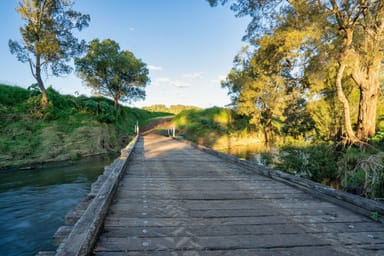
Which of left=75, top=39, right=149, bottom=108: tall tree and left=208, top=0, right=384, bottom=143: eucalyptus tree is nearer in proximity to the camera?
left=208, top=0, right=384, bottom=143: eucalyptus tree

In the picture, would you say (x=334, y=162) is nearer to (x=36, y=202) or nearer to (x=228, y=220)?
(x=228, y=220)

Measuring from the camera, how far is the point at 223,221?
2.29m

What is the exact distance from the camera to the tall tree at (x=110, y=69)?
813 inches

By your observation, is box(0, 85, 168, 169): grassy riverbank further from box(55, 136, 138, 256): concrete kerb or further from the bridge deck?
box(55, 136, 138, 256): concrete kerb

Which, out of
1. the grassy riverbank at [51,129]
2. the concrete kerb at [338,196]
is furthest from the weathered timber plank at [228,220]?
the grassy riverbank at [51,129]

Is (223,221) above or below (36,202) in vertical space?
above

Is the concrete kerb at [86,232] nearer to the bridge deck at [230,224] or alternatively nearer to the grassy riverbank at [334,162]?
the bridge deck at [230,224]

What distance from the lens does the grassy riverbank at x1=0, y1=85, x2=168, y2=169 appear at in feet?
37.5

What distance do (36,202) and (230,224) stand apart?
21.3 ft

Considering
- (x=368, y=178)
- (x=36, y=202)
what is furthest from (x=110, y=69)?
(x=368, y=178)

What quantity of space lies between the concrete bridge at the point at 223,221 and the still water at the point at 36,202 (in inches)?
91.9

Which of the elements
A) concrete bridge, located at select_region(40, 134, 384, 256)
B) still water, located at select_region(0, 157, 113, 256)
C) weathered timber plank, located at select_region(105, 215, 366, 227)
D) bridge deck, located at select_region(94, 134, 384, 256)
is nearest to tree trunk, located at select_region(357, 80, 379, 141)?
concrete bridge, located at select_region(40, 134, 384, 256)

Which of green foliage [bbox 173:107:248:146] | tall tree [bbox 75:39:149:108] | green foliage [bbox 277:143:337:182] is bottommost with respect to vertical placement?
green foliage [bbox 277:143:337:182]

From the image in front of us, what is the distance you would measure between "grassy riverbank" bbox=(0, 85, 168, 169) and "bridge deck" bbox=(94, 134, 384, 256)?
426 inches
